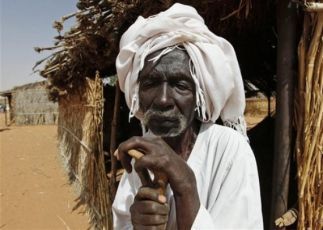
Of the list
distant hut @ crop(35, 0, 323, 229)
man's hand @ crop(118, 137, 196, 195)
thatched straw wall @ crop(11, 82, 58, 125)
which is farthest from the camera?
thatched straw wall @ crop(11, 82, 58, 125)

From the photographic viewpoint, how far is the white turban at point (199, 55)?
162 centimetres

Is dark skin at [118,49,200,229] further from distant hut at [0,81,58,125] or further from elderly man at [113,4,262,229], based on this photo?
distant hut at [0,81,58,125]

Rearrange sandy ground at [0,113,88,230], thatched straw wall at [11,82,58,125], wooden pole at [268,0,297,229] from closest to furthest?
wooden pole at [268,0,297,229] → sandy ground at [0,113,88,230] → thatched straw wall at [11,82,58,125]

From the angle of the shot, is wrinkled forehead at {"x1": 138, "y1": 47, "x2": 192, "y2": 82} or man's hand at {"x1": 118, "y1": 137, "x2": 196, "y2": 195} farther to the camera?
wrinkled forehead at {"x1": 138, "y1": 47, "x2": 192, "y2": 82}

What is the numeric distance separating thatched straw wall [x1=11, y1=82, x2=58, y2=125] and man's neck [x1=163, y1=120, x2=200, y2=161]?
27.6 m

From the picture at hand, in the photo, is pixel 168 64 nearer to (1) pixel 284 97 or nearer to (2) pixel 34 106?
(1) pixel 284 97

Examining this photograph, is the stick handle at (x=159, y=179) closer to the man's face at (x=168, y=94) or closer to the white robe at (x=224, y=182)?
the white robe at (x=224, y=182)

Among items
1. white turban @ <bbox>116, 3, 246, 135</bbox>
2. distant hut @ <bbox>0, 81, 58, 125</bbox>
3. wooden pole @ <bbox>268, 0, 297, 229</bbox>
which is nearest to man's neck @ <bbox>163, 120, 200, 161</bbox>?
white turban @ <bbox>116, 3, 246, 135</bbox>

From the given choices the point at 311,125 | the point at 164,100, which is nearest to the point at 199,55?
the point at 164,100

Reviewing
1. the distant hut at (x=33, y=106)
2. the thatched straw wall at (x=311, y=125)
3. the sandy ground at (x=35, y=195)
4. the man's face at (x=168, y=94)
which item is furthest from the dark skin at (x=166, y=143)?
the distant hut at (x=33, y=106)

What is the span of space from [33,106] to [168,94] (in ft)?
93.6

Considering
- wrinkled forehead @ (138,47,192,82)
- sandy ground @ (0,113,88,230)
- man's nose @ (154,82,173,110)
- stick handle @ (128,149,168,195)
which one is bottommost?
sandy ground @ (0,113,88,230)

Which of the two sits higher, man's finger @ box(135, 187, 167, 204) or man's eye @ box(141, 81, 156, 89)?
man's eye @ box(141, 81, 156, 89)

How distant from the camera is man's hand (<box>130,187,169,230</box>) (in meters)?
1.26
